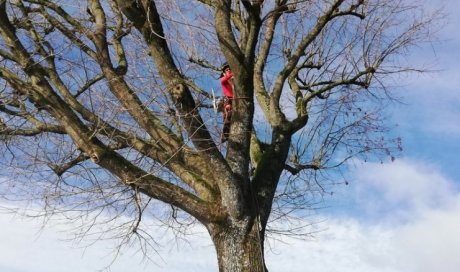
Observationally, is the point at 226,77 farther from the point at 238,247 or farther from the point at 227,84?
the point at 238,247

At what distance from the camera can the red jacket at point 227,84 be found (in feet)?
18.9

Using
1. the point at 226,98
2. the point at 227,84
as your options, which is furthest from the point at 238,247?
the point at 227,84

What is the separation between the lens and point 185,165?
530 cm

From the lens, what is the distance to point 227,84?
19.1ft

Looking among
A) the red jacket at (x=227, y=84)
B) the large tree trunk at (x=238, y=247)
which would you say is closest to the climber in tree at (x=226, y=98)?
the red jacket at (x=227, y=84)

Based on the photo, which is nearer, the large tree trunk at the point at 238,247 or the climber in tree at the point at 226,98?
the large tree trunk at the point at 238,247

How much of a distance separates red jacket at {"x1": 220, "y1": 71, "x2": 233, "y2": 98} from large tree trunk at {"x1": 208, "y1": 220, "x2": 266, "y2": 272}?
152cm

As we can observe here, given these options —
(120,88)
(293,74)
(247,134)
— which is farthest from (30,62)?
(293,74)

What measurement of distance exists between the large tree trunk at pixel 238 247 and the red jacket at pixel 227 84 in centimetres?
152

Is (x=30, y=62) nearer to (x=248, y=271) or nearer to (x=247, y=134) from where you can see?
(x=247, y=134)

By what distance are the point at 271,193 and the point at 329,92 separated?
1920mm

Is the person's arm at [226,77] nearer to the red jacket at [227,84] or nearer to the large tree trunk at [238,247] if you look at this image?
the red jacket at [227,84]

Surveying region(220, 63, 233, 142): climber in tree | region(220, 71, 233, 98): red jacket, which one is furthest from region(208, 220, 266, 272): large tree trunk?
region(220, 71, 233, 98): red jacket

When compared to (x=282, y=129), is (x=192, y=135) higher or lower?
lower
